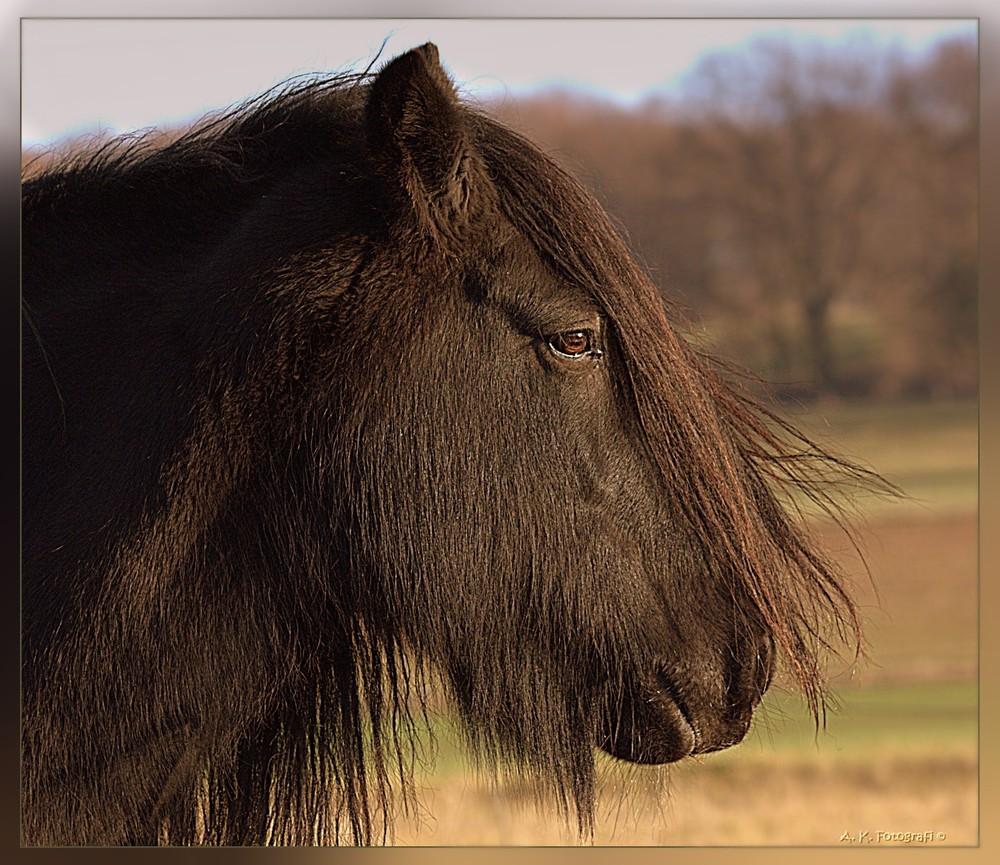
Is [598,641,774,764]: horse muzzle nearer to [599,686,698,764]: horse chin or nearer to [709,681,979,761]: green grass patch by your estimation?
[599,686,698,764]: horse chin

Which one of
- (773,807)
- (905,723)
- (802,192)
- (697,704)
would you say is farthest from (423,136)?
(802,192)

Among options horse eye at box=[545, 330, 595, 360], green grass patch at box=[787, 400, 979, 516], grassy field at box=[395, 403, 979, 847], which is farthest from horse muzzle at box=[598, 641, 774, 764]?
green grass patch at box=[787, 400, 979, 516]

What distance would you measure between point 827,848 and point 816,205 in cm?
1183

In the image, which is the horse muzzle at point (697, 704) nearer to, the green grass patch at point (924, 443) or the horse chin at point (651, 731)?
the horse chin at point (651, 731)

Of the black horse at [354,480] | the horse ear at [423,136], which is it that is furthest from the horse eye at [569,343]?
the horse ear at [423,136]

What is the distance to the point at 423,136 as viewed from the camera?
4.48ft

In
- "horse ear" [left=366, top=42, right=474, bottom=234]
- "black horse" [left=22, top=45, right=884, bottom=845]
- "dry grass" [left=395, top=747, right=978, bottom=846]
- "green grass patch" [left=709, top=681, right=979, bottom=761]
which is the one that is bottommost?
"green grass patch" [left=709, top=681, right=979, bottom=761]

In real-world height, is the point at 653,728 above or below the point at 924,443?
above

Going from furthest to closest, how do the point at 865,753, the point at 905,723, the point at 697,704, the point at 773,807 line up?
the point at 905,723 < the point at 865,753 < the point at 773,807 < the point at 697,704

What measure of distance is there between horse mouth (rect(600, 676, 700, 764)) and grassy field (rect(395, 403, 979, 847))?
0.16m

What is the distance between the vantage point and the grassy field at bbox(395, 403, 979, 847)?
198 centimetres

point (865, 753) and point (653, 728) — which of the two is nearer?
point (653, 728)

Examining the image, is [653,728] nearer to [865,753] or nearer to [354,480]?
[354,480]

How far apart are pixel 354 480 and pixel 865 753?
5237mm
